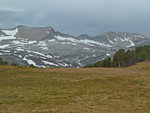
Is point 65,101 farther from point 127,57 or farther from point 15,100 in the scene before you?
point 127,57

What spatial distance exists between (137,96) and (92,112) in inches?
363

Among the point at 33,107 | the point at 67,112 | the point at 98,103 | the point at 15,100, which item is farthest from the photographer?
the point at 15,100

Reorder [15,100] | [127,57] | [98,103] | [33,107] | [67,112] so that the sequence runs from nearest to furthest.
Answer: [67,112] → [33,107] → [98,103] → [15,100] → [127,57]

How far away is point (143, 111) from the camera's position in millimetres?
16797

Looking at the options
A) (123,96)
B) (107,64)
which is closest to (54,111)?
(123,96)

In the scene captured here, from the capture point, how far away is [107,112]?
16.2 meters

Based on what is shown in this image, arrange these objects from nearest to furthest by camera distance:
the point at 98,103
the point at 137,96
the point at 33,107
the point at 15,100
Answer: the point at 33,107, the point at 98,103, the point at 15,100, the point at 137,96

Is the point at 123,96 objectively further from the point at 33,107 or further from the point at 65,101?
the point at 33,107

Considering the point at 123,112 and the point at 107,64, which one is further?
the point at 107,64

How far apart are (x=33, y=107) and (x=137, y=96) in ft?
41.0

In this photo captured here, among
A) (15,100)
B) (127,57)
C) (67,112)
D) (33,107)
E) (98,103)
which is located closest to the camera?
(67,112)

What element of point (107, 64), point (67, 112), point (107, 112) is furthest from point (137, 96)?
point (107, 64)

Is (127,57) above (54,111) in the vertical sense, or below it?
above

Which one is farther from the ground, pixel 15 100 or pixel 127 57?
pixel 127 57
